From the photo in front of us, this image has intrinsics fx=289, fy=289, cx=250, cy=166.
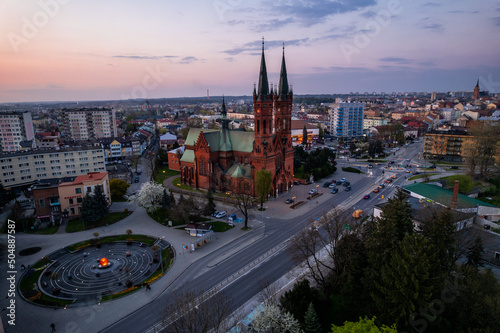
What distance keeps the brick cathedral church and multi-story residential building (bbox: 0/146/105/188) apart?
78.3ft

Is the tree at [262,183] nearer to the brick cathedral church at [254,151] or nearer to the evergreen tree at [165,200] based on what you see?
the brick cathedral church at [254,151]

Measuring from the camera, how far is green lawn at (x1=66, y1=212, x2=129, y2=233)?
134 ft

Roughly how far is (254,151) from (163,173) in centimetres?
3015

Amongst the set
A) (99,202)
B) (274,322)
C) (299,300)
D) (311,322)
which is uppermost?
(99,202)

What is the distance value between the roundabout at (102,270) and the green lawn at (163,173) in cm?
3008

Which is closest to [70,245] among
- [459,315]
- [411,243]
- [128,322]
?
[128,322]

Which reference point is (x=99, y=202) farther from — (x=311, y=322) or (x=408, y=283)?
(x=408, y=283)

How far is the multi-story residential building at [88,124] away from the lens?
110 metres

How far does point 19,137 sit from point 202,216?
77914 mm

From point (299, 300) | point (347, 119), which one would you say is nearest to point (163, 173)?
point (299, 300)

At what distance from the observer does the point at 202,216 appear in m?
44.6

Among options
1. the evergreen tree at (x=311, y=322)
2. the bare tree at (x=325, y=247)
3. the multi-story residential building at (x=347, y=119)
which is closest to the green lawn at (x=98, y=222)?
the bare tree at (x=325, y=247)

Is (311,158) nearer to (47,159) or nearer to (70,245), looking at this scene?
(70,245)

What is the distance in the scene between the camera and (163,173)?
71625 mm
